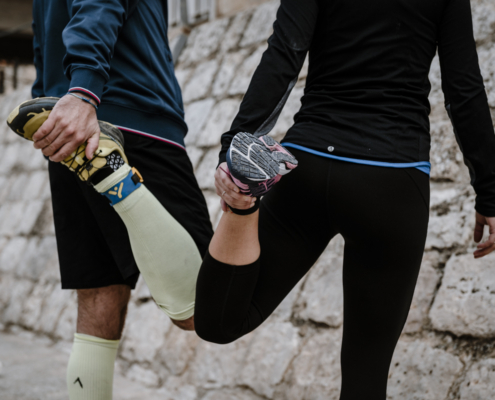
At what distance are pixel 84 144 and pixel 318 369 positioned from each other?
54.0 inches

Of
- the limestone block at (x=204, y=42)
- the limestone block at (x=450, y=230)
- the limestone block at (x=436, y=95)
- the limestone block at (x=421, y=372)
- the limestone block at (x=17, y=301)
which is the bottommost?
the limestone block at (x=17, y=301)

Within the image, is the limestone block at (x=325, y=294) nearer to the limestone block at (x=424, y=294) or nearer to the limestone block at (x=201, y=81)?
the limestone block at (x=424, y=294)

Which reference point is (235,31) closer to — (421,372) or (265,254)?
(421,372)

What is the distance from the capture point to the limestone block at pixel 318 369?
1950mm

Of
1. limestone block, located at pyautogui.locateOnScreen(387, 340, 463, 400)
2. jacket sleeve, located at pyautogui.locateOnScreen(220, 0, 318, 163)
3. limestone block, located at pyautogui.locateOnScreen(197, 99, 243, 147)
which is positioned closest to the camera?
jacket sleeve, located at pyautogui.locateOnScreen(220, 0, 318, 163)

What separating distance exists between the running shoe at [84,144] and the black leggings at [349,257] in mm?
364

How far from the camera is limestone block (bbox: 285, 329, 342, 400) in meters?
1.95

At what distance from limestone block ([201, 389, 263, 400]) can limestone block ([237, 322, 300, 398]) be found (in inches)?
1.3

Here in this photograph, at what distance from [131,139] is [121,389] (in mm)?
1519

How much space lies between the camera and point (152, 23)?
4.81ft

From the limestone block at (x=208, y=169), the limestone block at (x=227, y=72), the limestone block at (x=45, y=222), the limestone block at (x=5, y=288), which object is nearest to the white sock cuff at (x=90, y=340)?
the limestone block at (x=208, y=169)

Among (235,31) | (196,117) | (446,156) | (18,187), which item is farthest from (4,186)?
(446,156)

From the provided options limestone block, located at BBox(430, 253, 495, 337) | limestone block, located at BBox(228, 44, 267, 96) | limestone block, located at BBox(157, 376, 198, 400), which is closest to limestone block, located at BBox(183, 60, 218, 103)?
limestone block, located at BBox(228, 44, 267, 96)

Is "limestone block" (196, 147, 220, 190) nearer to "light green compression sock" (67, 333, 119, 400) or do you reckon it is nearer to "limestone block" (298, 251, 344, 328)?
"limestone block" (298, 251, 344, 328)
